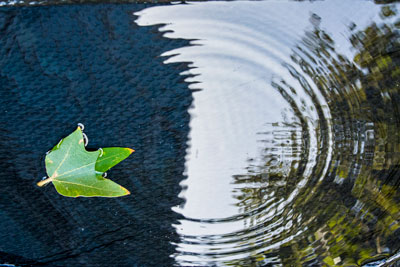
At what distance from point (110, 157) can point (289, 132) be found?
307 millimetres

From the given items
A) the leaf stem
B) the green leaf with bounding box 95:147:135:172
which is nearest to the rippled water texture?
the green leaf with bounding box 95:147:135:172

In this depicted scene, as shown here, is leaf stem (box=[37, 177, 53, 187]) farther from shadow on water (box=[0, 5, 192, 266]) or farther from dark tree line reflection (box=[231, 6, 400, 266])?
dark tree line reflection (box=[231, 6, 400, 266])

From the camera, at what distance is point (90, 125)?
0.56 meters

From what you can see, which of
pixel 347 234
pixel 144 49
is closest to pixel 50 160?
pixel 144 49

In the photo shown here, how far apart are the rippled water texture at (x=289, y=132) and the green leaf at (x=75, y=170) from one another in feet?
0.48

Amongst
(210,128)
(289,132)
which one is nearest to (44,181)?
(210,128)

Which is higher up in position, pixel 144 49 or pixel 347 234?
pixel 144 49

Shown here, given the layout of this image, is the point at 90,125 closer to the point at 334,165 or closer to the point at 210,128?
the point at 210,128

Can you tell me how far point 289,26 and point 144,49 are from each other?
24 centimetres

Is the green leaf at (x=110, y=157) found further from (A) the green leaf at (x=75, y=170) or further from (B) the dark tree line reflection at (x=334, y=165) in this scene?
(B) the dark tree line reflection at (x=334, y=165)

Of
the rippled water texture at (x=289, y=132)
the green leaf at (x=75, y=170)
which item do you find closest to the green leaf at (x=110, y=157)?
the green leaf at (x=75, y=170)

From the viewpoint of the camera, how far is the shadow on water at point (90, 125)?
0.53 m

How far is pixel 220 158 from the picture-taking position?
590 millimetres

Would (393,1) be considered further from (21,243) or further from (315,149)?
(21,243)
